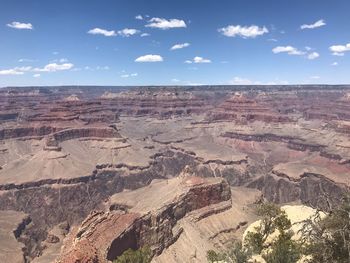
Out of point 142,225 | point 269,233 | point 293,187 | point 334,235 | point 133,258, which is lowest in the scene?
point 293,187

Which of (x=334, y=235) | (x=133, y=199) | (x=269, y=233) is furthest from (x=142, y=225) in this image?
(x=334, y=235)

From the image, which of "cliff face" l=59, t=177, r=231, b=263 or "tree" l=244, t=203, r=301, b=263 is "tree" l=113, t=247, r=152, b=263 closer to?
"cliff face" l=59, t=177, r=231, b=263

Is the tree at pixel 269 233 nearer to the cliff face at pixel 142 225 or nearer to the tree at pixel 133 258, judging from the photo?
the tree at pixel 133 258

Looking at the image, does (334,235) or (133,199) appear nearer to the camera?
(334,235)

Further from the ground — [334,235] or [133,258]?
[334,235]

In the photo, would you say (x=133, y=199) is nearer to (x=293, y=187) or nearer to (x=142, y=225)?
(x=142, y=225)

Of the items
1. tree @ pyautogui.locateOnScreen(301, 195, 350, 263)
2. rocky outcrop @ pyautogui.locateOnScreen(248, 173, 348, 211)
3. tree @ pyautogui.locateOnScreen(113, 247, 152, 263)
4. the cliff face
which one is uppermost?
tree @ pyautogui.locateOnScreen(301, 195, 350, 263)

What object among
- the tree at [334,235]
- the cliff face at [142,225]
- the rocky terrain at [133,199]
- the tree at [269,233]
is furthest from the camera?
the rocky terrain at [133,199]

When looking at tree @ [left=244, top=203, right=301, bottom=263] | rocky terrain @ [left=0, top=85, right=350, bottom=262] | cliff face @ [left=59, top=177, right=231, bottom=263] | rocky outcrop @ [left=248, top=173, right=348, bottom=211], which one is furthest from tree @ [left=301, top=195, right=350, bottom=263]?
rocky outcrop @ [left=248, top=173, right=348, bottom=211]

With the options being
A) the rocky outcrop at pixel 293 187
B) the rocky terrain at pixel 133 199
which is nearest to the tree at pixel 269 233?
the rocky terrain at pixel 133 199

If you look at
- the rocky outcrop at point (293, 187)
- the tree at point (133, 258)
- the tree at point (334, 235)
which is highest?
the tree at point (334, 235)

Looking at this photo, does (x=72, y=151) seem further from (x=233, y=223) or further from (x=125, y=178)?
(x=233, y=223)
